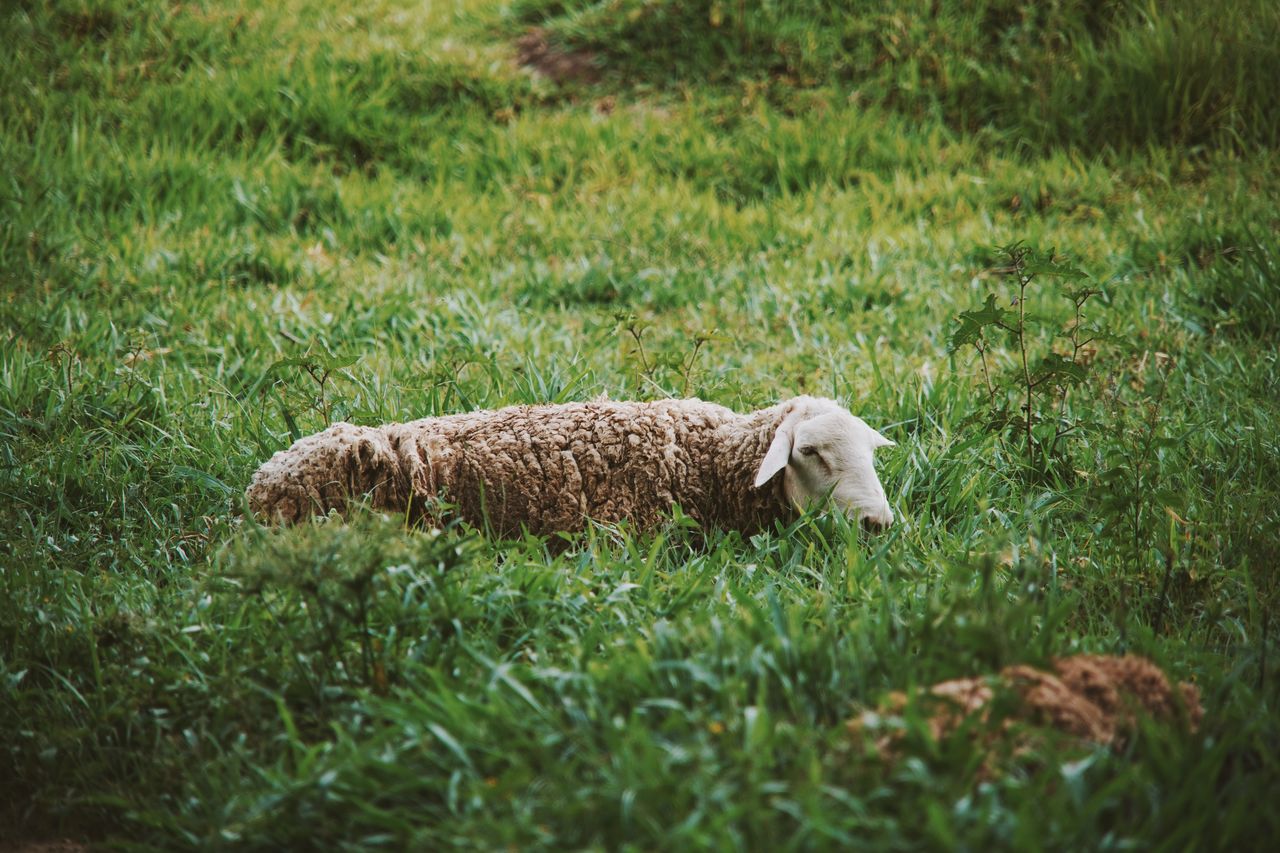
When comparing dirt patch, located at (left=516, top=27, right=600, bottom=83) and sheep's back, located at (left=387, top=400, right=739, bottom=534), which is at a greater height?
dirt patch, located at (left=516, top=27, right=600, bottom=83)

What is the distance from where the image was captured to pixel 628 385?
4.00 m

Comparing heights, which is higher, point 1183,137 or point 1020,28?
point 1020,28

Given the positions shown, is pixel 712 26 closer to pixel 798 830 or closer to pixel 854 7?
pixel 854 7

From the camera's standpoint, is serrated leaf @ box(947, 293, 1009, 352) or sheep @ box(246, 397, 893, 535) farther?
serrated leaf @ box(947, 293, 1009, 352)

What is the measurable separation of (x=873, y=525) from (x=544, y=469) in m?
0.99

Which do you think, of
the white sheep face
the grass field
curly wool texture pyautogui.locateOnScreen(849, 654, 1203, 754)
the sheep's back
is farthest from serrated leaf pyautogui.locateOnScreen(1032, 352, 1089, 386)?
curly wool texture pyautogui.locateOnScreen(849, 654, 1203, 754)

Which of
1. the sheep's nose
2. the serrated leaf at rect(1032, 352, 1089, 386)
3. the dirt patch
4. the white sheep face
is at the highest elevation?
the dirt patch

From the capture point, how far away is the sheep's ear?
9.84 ft

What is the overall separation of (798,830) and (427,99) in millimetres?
6176

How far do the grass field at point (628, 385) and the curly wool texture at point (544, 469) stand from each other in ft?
0.49

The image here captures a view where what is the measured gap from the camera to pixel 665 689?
2102mm

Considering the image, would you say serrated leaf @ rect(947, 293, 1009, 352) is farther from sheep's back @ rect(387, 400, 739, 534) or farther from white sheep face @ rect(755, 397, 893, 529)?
sheep's back @ rect(387, 400, 739, 534)

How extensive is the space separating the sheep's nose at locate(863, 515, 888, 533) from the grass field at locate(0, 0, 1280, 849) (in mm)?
50

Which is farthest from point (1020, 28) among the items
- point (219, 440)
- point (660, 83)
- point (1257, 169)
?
point (219, 440)
